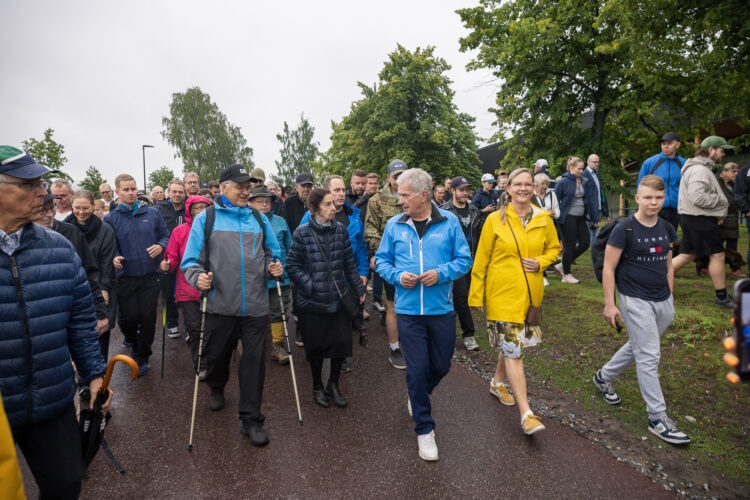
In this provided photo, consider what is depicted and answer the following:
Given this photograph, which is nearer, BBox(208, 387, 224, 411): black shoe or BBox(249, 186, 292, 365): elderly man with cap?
BBox(208, 387, 224, 411): black shoe

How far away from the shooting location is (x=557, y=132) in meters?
15.9

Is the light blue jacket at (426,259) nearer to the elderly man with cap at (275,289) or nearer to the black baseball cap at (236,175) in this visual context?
the black baseball cap at (236,175)

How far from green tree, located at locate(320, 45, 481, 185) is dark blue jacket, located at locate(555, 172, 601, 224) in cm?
1624

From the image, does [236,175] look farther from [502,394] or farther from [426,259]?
[502,394]

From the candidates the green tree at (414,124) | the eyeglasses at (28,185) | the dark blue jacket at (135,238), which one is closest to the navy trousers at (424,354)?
the eyeglasses at (28,185)

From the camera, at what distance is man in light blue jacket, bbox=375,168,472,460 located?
138 inches

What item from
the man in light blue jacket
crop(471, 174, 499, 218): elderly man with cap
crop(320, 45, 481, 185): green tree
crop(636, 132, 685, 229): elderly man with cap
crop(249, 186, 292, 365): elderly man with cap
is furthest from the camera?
crop(320, 45, 481, 185): green tree

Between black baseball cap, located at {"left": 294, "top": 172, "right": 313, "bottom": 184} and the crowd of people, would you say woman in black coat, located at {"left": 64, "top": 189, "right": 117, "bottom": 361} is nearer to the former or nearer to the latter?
the crowd of people

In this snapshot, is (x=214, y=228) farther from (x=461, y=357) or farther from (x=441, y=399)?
(x=461, y=357)

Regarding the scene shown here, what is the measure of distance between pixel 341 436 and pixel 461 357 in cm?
242

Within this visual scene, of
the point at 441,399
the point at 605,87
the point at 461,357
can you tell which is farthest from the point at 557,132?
the point at 441,399

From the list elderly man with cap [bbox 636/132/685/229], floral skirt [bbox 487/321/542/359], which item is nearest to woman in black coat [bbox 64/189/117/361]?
floral skirt [bbox 487/321/542/359]

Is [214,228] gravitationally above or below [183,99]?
below

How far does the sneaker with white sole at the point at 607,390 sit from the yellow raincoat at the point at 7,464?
4576 mm
